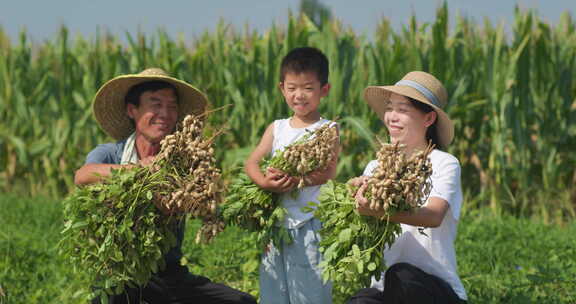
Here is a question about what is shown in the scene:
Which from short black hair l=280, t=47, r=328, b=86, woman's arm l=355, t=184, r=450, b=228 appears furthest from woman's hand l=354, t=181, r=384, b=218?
short black hair l=280, t=47, r=328, b=86

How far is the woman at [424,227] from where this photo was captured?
2965mm

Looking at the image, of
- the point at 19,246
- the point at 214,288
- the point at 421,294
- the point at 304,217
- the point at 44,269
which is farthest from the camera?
the point at 19,246

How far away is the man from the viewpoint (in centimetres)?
340

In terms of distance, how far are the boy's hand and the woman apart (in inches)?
16.9

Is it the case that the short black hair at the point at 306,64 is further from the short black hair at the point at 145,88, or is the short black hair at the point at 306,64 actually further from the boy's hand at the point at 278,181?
the short black hair at the point at 145,88

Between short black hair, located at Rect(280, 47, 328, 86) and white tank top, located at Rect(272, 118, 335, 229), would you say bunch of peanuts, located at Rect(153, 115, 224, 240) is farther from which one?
short black hair, located at Rect(280, 47, 328, 86)

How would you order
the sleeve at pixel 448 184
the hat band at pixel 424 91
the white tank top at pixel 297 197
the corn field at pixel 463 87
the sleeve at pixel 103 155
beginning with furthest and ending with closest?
the corn field at pixel 463 87 → the sleeve at pixel 103 155 → the white tank top at pixel 297 197 → the hat band at pixel 424 91 → the sleeve at pixel 448 184

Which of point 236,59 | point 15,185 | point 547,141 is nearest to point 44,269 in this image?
point 236,59

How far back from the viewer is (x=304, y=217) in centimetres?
330

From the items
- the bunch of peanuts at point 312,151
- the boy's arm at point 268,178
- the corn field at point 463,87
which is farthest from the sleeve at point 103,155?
the corn field at point 463,87

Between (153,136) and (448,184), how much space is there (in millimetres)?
1465

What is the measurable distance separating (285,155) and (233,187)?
0.51m

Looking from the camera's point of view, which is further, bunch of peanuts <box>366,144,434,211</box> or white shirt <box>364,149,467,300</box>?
white shirt <box>364,149,467,300</box>

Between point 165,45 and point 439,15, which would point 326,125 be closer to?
point 439,15
